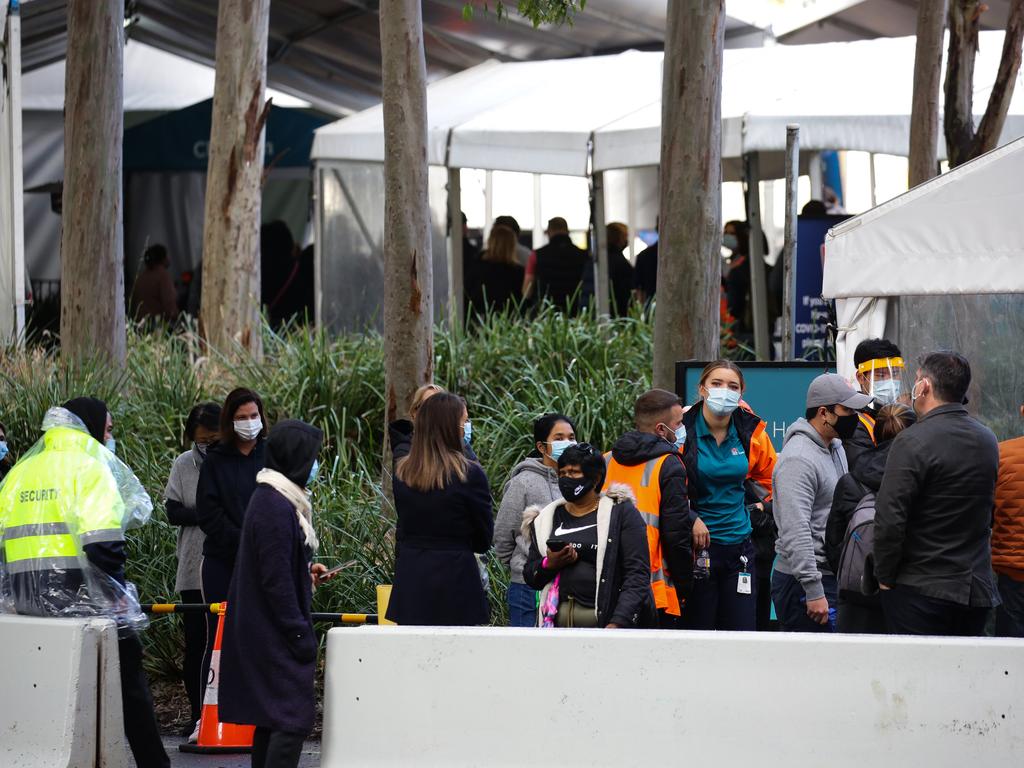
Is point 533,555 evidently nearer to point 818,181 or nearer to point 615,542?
point 615,542

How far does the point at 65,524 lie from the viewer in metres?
6.99

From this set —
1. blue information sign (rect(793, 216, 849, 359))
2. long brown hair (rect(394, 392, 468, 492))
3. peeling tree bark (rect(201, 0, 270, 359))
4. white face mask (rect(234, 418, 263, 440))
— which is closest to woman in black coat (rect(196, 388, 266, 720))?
white face mask (rect(234, 418, 263, 440))

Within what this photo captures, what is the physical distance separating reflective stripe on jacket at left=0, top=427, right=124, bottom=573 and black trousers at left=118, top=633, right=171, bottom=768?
0.47m

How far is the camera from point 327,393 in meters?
12.3

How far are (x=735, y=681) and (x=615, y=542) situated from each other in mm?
856

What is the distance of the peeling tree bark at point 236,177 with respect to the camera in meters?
14.6

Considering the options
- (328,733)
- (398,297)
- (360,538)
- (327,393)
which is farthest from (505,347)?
(328,733)

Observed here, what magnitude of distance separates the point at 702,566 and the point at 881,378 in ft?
5.06

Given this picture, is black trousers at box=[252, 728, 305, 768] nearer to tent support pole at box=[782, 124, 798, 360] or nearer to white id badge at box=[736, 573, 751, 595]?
white id badge at box=[736, 573, 751, 595]

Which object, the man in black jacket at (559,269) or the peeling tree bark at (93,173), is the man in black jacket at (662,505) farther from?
the man in black jacket at (559,269)

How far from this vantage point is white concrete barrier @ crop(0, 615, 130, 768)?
274 inches

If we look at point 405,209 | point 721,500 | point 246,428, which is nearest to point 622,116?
point 405,209

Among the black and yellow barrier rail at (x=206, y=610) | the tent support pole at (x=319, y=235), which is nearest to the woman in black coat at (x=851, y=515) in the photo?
the black and yellow barrier rail at (x=206, y=610)

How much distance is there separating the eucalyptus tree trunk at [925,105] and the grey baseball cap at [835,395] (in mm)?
5393
